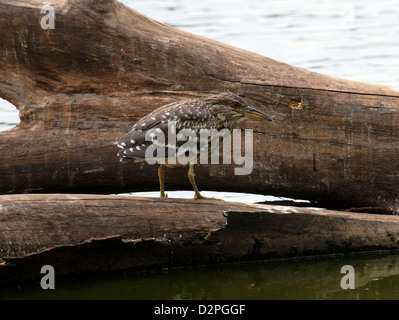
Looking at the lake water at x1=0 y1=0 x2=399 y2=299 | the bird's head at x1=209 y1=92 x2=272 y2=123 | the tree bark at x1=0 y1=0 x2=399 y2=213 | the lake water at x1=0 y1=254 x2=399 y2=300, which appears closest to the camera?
the lake water at x1=0 y1=254 x2=399 y2=300

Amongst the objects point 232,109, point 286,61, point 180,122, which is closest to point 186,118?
point 180,122

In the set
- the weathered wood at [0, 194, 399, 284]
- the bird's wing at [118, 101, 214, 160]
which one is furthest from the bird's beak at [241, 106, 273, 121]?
the weathered wood at [0, 194, 399, 284]

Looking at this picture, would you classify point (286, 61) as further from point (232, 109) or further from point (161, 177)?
point (161, 177)

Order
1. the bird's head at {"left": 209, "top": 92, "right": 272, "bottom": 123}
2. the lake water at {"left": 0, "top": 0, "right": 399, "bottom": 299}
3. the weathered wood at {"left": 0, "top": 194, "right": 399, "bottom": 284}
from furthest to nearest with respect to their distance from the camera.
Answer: the bird's head at {"left": 209, "top": 92, "right": 272, "bottom": 123} → the lake water at {"left": 0, "top": 0, "right": 399, "bottom": 299} → the weathered wood at {"left": 0, "top": 194, "right": 399, "bottom": 284}

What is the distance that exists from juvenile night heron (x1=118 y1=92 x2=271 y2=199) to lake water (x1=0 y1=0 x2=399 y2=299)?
811 mm

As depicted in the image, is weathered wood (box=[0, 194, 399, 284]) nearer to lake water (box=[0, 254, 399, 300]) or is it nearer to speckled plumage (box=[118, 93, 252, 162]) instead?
lake water (box=[0, 254, 399, 300])

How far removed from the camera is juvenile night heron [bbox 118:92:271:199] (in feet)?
22.9

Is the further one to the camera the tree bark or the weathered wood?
the tree bark

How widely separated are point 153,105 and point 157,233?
4.88 feet

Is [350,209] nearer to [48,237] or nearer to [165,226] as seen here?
[165,226]

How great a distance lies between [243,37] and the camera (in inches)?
626

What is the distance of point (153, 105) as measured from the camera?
780 centimetres

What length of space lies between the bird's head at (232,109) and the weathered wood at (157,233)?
2.61 ft

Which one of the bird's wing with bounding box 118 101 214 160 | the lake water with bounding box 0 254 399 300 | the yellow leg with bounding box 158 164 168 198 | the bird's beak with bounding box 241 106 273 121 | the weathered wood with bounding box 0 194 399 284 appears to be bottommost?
the lake water with bounding box 0 254 399 300
